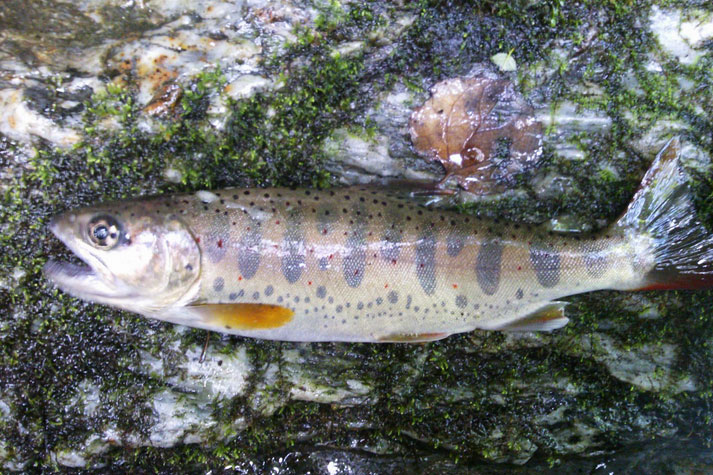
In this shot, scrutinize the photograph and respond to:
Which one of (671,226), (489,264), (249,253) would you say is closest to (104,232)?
(249,253)

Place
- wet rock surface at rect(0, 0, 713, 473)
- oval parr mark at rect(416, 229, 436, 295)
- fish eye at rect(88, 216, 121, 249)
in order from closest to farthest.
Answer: fish eye at rect(88, 216, 121, 249)
oval parr mark at rect(416, 229, 436, 295)
wet rock surface at rect(0, 0, 713, 473)

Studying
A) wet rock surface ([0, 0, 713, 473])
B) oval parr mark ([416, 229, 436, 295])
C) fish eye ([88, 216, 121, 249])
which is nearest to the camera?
fish eye ([88, 216, 121, 249])

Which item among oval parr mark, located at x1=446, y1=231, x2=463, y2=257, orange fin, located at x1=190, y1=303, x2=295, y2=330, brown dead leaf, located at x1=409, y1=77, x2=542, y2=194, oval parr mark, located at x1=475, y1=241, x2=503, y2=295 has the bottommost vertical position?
orange fin, located at x1=190, y1=303, x2=295, y2=330

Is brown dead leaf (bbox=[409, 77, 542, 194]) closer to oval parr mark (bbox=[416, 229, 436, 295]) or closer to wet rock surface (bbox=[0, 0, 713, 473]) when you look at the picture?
wet rock surface (bbox=[0, 0, 713, 473])

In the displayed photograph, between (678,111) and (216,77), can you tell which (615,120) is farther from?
(216,77)

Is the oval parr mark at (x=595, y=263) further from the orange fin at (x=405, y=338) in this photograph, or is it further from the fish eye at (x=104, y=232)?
the fish eye at (x=104, y=232)

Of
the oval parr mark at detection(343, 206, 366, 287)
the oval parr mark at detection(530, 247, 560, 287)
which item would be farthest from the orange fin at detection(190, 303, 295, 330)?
the oval parr mark at detection(530, 247, 560, 287)

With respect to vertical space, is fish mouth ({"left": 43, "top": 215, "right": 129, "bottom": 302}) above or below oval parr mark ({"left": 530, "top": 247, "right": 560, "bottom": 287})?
below

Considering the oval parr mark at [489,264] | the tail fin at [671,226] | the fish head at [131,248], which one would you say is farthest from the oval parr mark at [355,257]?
the tail fin at [671,226]
